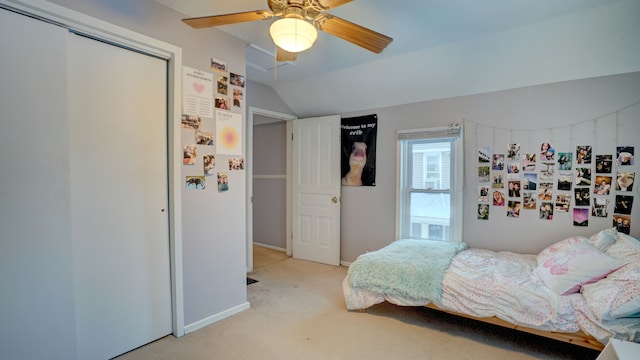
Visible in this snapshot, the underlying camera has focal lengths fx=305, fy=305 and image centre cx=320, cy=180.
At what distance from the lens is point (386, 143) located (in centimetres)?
383

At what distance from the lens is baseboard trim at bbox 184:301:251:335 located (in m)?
2.39

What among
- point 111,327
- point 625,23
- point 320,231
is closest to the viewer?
point 111,327

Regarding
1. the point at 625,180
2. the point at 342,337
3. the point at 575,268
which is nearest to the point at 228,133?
the point at 342,337

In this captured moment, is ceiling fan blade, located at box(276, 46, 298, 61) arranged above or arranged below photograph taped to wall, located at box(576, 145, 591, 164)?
above

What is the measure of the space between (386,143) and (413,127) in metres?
0.38

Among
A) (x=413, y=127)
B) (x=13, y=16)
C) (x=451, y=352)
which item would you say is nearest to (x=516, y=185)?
(x=413, y=127)

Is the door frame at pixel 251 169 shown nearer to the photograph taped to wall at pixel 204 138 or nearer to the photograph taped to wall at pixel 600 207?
the photograph taped to wall at pixel 204 138

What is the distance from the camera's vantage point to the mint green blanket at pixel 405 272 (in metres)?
2.41

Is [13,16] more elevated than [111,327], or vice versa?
[13,16]

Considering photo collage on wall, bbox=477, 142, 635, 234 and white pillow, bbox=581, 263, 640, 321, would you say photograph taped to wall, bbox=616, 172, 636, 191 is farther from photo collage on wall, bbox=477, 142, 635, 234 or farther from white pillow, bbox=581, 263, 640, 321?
white pillow, bbox=581, 263, 640, 321

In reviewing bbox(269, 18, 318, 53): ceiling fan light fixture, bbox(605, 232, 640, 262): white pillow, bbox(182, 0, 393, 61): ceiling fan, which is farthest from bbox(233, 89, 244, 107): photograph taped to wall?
bbox(605, 232, 640, 262): white pillow

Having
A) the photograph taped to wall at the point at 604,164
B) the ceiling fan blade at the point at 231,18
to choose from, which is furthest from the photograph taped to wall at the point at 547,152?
the ceiling fan blade at the point at 231,18

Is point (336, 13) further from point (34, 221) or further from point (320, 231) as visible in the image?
point (320, 231)

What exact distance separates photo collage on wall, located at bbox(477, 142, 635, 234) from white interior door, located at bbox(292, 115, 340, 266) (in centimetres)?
179
